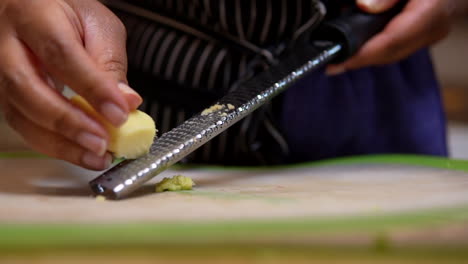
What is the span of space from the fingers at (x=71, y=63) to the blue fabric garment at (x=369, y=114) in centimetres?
50

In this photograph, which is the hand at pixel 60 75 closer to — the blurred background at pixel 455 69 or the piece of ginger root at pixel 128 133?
the piece of ginger root at pixel 128 133

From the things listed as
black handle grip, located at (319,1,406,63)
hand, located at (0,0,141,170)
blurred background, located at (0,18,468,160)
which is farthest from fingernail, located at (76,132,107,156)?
blurred background, located at (0,18,468,160)

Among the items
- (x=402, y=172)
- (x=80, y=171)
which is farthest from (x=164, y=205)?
(x=402, y=172)

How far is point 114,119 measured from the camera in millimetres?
462

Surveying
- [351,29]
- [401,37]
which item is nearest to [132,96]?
[351,29]

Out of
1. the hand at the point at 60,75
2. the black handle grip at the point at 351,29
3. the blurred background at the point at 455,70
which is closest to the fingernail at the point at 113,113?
the hand at the point at 60,75

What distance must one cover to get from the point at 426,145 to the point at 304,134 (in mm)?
275

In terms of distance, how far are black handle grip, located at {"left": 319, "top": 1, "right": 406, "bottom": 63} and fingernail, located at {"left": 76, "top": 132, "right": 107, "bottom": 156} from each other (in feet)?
1.36

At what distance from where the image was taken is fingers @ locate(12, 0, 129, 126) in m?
0.45

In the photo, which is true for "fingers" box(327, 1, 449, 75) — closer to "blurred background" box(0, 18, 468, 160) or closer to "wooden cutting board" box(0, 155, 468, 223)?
"wooden cutting board" box(0, 155, 468, 223)

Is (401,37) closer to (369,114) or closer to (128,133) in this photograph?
(369,114)

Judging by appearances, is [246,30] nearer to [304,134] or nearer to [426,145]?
[304,134]

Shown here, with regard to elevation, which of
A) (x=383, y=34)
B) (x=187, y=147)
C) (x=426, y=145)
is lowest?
(x=426, y=145)

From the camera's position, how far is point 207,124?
56 cm
